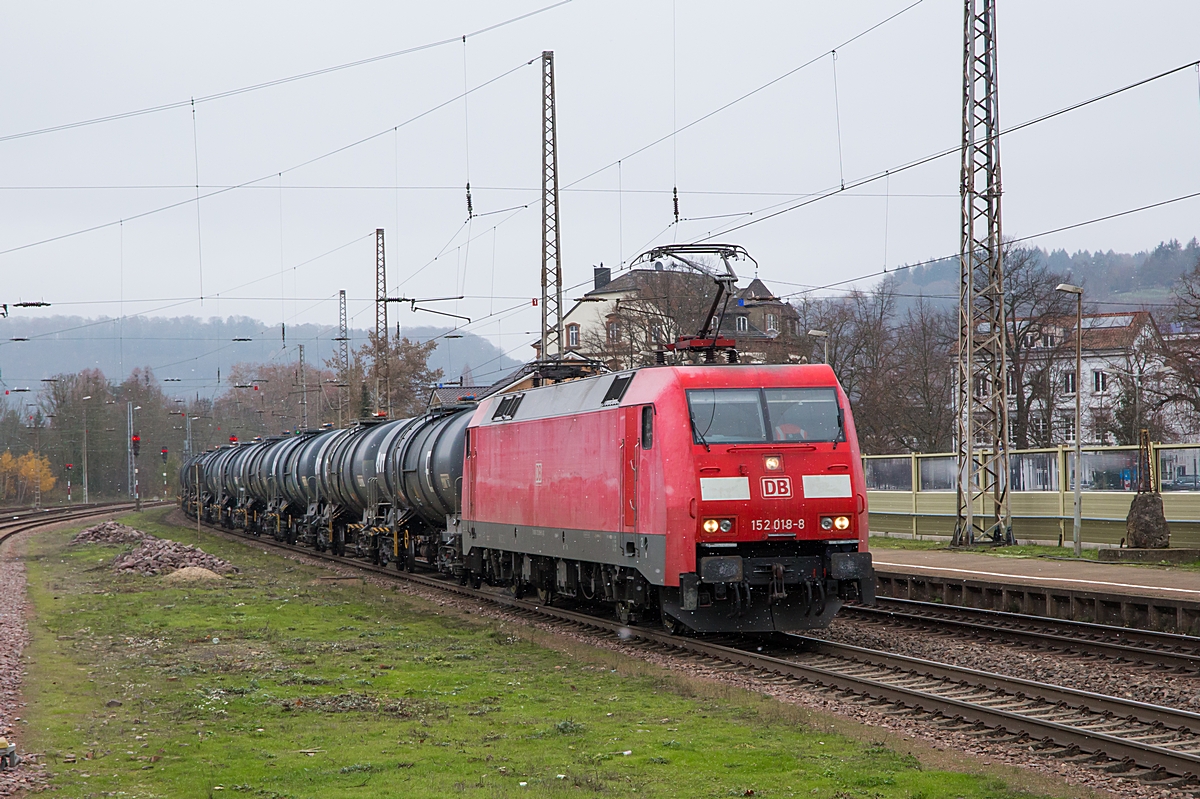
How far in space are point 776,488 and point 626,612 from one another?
3686 millimetres

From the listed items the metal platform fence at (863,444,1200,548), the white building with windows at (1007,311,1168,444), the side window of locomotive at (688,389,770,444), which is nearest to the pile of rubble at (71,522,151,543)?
the metal platform fence at (863,444,1200,548)

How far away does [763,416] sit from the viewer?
14617mm

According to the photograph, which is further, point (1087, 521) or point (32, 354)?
point (32, 354)

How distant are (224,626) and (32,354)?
178407mm

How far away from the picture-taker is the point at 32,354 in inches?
7003

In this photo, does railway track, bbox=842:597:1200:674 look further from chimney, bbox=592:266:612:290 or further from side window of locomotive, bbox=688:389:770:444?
chimney, bbox=592:266:612:290

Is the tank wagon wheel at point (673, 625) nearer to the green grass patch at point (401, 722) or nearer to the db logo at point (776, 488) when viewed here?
the green grass patch at point (401, 722)

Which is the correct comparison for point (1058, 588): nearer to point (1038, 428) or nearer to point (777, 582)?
point (777, 582)

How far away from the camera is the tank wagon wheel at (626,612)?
1673 centimetres

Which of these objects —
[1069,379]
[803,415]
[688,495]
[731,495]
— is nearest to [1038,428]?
[1069,379]

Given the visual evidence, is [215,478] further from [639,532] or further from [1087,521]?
[639,532]

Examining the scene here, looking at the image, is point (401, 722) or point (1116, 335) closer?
point (401, 722)

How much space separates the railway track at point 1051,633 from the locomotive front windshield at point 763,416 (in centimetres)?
378

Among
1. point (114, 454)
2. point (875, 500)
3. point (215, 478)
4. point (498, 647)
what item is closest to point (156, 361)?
point (114, 454)
